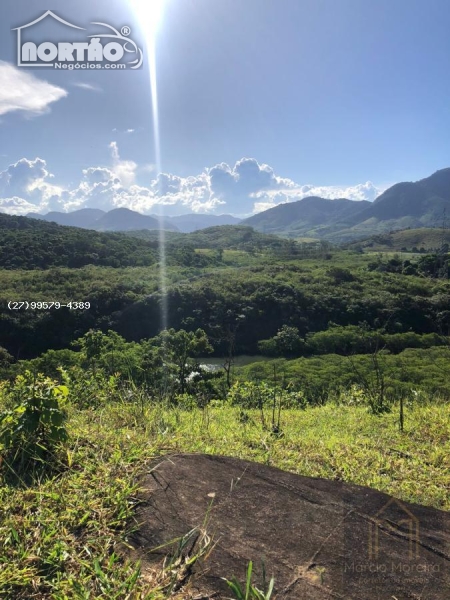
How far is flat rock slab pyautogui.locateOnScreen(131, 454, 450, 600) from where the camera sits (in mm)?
1662

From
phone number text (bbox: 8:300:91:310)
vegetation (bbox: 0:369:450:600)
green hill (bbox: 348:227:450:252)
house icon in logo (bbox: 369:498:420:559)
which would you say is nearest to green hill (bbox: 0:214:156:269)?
phone number text (bbox: 8:300:91:310)

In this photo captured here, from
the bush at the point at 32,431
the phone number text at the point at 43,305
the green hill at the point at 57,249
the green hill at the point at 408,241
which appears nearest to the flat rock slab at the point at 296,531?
the bush at the point at 32,431

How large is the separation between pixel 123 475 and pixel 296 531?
972 millimetres

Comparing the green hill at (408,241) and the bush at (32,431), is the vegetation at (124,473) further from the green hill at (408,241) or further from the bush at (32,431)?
the green hill at (408,241)

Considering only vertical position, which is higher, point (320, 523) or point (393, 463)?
point (320, 523)

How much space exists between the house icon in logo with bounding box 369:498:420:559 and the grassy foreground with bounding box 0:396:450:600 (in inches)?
18.5

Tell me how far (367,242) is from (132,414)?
6812 inches

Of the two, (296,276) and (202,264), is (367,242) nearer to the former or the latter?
(202,264)

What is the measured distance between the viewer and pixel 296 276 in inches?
2906

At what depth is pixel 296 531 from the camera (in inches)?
76.3

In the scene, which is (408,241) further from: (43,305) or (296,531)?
Answer: (296,531)

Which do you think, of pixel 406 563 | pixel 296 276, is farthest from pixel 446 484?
pixel 296 276

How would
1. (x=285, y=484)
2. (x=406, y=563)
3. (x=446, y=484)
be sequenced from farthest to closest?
(x=446, y=484) → (x=285, y=484) → (x=406, y=563)

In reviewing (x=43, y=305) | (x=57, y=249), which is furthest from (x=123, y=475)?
(x=57, y=249)
